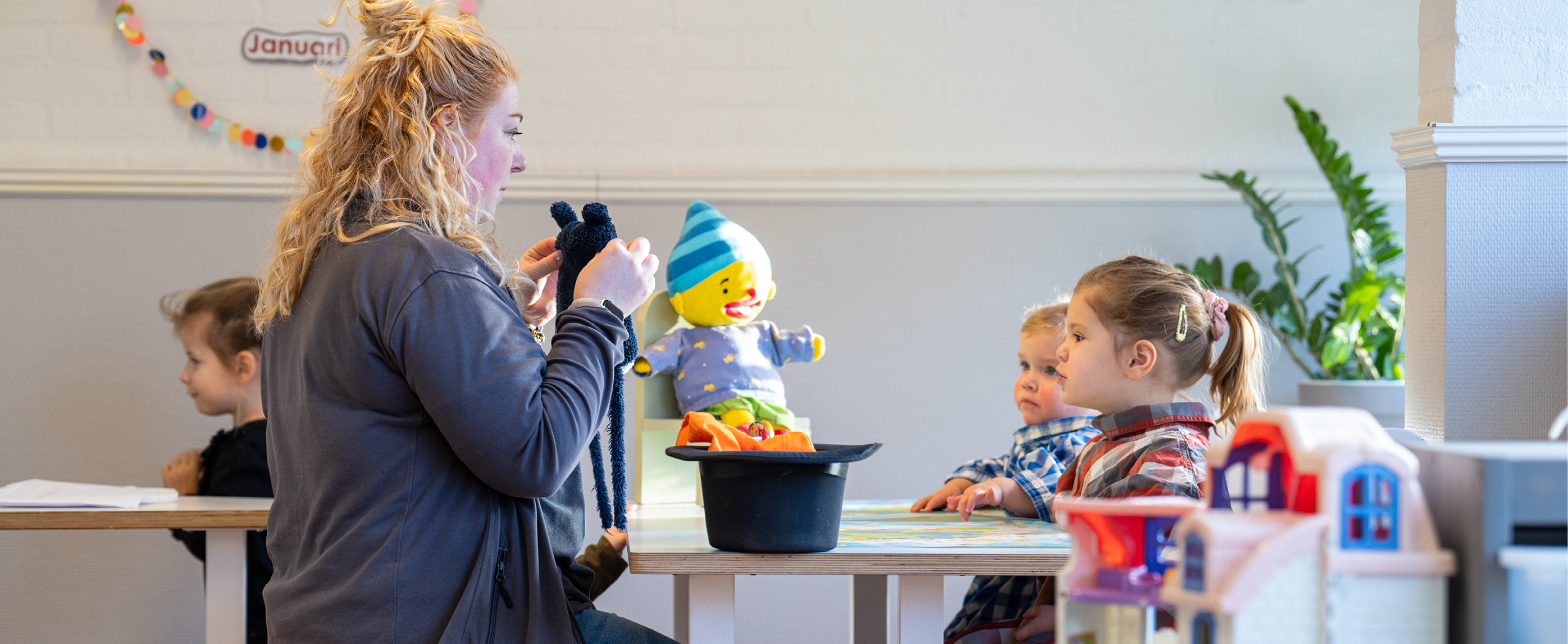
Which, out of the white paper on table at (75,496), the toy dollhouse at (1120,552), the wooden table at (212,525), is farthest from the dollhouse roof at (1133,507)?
the white paper on table at (75,496)

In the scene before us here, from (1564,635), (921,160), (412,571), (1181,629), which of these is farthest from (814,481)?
(921,160)

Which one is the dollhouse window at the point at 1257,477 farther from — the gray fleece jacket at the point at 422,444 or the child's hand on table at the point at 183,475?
the child's hand on table at the point at 183,475

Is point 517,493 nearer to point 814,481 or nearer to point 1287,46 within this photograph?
point 814,481

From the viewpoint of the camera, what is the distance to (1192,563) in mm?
764

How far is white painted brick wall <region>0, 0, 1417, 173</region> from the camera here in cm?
277

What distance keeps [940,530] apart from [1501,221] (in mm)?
1100

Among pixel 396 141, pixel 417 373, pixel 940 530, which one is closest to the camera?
pixel 417 373

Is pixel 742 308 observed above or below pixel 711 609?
above

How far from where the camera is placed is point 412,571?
4.05 feet

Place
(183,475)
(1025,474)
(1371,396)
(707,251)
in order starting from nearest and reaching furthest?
(1025,474), (707,251), (183,475), (1371,396)

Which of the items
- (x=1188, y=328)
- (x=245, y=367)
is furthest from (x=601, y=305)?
(x=245, y=367)

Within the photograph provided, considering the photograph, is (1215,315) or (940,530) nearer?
(940,530)

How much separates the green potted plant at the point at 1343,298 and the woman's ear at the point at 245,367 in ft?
7.03

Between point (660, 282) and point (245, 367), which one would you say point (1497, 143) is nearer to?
point (660, 282)
